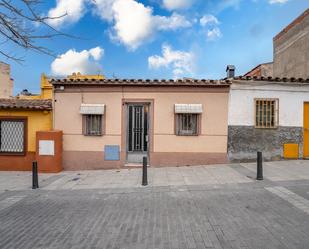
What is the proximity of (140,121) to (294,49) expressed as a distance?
10377mm

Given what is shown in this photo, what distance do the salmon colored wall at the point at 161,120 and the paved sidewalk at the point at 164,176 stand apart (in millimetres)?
946

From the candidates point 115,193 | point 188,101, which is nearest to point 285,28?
point 188,101

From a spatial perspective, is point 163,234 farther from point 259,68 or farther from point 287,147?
point 259,68

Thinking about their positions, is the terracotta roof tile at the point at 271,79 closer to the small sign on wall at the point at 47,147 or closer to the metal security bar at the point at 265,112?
the metal security bar at the point at 265,112

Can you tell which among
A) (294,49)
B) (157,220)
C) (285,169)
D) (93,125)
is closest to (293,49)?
(294,49)

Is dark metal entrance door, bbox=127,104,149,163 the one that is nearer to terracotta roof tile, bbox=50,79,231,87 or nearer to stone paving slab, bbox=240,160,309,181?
terracotta roof tile, bbox=50,79,231,87

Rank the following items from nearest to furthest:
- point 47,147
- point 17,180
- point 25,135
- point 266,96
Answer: point 17,180, point 47,147, point 266,96, point 25,135

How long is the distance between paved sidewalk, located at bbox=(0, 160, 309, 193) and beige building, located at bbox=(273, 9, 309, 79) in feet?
20.7

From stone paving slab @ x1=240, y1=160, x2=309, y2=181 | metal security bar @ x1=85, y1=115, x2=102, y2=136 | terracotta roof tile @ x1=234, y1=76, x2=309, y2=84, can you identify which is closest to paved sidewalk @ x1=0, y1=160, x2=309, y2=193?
stone paving slab @ x1=240, y1=160, x2=309, y2=181

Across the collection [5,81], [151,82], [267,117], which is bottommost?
[267,117]

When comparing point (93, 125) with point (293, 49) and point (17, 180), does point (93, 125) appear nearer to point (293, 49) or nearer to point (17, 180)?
point (17, 180)

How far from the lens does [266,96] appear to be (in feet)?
31.7

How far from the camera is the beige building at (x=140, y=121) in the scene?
961 centimetres

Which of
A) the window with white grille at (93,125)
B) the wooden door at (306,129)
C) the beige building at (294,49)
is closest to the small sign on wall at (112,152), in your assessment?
the window with white grille at (93,125)
